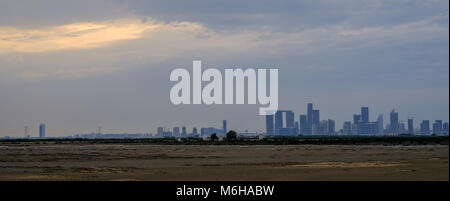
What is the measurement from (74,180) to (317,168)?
50.9 ft
